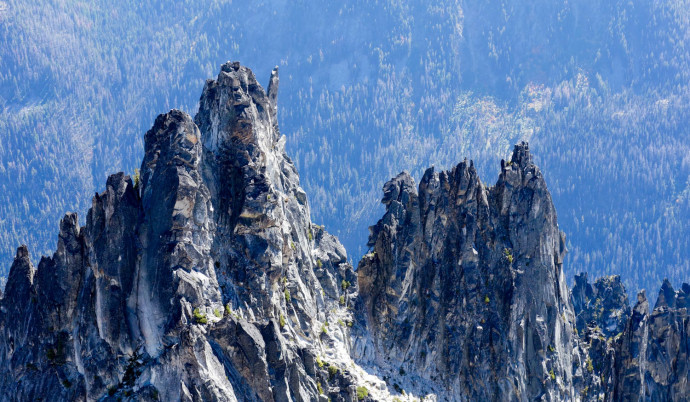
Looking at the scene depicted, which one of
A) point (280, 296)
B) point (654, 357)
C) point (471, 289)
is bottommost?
point (280, 296)

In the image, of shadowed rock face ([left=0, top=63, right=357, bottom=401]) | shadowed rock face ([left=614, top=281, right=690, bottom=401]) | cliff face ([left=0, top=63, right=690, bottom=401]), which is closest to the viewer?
shadowed rock face ([left=0, top=63, right=357, bottom=401])

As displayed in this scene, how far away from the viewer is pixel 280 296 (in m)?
125

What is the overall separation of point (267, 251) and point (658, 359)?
240ft

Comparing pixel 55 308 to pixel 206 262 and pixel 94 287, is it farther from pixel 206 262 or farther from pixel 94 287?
pixel 206 262

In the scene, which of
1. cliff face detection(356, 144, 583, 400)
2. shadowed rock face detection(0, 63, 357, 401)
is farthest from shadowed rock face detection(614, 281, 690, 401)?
shadowed rock face detection(0, 63, 357, 401)

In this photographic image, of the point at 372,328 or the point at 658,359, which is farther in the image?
the point at 658,359

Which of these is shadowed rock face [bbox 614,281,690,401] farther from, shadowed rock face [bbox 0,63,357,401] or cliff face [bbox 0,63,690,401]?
shadowed rock face [bbox 0,63,357,401]

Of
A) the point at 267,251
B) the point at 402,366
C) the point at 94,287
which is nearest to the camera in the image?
the point at 94,287

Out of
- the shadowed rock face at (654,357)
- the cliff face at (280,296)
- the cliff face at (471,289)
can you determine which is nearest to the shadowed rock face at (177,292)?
the cliff face at (280,296)

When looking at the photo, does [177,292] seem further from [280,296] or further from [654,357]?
[654,357]

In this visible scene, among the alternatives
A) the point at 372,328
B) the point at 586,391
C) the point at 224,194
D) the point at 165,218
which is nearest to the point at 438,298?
the point at 372,328

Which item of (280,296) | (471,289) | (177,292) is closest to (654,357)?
(471,289)

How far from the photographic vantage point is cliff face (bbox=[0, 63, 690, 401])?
10712 centimetres

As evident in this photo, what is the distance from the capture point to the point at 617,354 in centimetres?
15712
